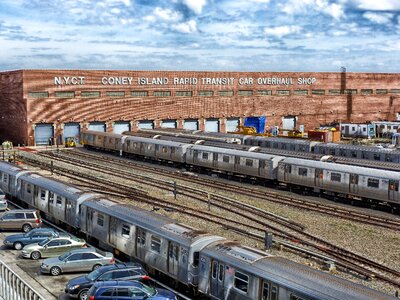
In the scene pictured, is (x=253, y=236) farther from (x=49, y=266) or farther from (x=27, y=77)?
(x=27, y=77)

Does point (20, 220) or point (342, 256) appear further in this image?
point (20, 220)

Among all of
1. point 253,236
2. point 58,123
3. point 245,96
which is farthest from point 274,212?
point 245,96

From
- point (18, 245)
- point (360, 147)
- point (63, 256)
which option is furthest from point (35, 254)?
point (360, 147)

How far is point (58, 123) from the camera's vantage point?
2832 inches

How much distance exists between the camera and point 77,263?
21266 millimetres

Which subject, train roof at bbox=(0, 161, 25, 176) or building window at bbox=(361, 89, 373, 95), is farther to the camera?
building window at bbox=(361, 89, 373, 95)

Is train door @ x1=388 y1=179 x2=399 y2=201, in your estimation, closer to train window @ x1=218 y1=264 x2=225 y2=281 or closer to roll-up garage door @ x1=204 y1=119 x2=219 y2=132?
train window @ x1=218 y1=264 x2=225 y2=281

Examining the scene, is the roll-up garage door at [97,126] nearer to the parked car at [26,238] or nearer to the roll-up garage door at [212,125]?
the roll-up garage door at [212,125]

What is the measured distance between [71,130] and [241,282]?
60.7m

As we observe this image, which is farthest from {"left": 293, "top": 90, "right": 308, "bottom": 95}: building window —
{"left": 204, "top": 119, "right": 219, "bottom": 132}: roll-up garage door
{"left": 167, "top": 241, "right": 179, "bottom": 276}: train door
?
{"left": 167, "top": 241, "right": 179, "bottom": 276}: train door

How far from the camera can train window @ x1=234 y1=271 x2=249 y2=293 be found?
16453mm

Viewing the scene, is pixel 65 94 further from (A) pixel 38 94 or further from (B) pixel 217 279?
(B) pixel 217 279

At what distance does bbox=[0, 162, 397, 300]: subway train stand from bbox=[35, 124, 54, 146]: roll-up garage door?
42780 millimetres

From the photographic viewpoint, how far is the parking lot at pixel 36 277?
19.6 m
